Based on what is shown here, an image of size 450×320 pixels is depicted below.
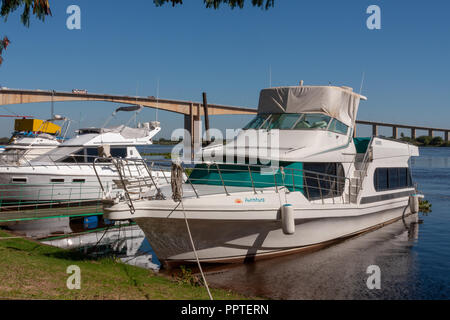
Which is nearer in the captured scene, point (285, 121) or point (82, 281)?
point (82, 281)

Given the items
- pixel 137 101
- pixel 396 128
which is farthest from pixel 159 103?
pixel 396 128

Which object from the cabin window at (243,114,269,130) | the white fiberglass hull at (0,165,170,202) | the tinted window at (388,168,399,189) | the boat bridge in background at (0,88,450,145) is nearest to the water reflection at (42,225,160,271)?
the white fiberglass hull at (0,165,170,202)

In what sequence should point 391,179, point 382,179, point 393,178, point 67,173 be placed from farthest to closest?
point 67,173 < point 393,178 < point 391,179 < point 382,179

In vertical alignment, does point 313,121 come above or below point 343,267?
above

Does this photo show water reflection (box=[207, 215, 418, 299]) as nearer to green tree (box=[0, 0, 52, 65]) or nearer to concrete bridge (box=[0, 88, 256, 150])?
green tree (box=[0, 0, 52, 65])

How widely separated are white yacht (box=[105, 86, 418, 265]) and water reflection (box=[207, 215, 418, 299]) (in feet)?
1.19

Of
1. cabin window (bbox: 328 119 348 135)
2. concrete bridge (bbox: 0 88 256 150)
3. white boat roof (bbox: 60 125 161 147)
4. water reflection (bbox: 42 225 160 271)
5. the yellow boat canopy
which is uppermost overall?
concrete bridge (bbox: 0 88 256 150)

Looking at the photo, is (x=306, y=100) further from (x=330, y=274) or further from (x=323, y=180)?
(x=330, y=274)

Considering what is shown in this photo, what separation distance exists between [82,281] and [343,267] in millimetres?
6095

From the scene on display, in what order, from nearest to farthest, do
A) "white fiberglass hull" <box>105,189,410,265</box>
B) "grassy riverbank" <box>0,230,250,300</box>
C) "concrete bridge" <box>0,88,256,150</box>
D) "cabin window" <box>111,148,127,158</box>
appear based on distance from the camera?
1. "grassy riverbank" <box>0,230,250,300</box>
2. "white fiberglass hull" <box>105,189,410,265</box>
3. "cabin window" <box>111,148,127,158</box>
4. "concrete bridge" <box>0,88,256,150</box>

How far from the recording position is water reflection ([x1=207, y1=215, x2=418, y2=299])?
8164 millimetres

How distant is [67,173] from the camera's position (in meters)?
17.1
